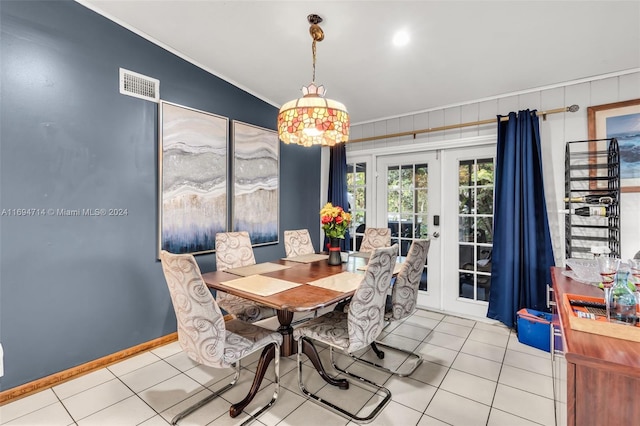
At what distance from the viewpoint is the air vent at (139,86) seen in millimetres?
2574

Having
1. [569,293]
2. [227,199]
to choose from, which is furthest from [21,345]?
[569,293]

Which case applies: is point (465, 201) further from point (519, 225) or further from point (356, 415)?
point (356, 415)

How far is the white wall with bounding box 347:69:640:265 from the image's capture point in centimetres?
270

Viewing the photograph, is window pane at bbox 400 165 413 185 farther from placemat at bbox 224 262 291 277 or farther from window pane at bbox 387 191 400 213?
placemat at bbox 224 262 291 277

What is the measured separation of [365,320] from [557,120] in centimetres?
281

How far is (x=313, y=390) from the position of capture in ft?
7.04

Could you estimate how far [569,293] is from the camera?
1.53 meters

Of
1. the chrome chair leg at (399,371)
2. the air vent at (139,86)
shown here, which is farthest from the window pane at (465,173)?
the air vent at (139,86)

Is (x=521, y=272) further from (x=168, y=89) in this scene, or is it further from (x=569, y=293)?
(x=168, y=89)

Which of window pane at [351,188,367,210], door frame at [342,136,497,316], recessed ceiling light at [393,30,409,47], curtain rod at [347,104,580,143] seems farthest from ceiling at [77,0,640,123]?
window pane at [351,188,367,210]

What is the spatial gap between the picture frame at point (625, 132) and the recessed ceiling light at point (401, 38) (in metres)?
1.90

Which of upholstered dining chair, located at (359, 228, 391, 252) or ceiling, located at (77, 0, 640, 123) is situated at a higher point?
ceiling, located at (77, 0, 640, 123)

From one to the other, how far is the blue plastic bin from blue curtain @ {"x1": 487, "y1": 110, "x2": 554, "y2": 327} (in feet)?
0.70

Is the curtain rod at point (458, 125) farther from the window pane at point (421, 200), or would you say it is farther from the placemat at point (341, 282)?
the placemat at point (341, 282)
